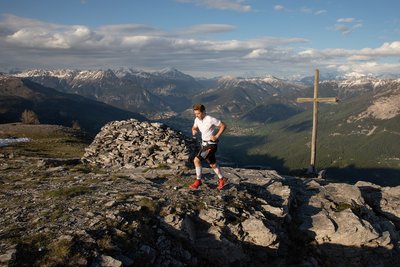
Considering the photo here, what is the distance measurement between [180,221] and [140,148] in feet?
47.1

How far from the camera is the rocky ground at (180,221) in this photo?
16.3 meters

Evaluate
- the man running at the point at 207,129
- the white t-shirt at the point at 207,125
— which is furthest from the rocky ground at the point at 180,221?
the white t-shirt at the point at 207,125

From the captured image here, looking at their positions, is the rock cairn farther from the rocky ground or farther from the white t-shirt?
the white t-shirt

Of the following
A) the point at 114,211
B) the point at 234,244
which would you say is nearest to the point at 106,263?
the point at 114,211

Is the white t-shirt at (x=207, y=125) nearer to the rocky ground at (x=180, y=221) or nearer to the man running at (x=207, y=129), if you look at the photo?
the man running at (x=207, y=129)

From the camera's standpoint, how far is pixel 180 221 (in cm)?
1941

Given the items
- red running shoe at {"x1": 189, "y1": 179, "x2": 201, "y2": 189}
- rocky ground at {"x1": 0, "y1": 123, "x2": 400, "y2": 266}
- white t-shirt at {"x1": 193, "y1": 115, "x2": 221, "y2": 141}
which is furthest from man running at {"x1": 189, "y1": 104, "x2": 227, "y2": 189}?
rocky ground at {"x1": 0, "y1": 123, "x2": 400, "y2": 266}

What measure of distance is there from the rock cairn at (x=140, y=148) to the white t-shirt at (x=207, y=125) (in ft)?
26.8

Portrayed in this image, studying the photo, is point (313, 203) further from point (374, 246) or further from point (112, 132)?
point (112, 132)

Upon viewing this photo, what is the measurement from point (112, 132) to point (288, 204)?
18.0m

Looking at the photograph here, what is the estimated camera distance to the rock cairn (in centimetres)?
3142

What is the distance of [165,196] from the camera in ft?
73.5

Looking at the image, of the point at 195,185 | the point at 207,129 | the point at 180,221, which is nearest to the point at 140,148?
the point at 195,185

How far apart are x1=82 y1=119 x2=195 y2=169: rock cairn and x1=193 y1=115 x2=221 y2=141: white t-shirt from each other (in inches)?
322
